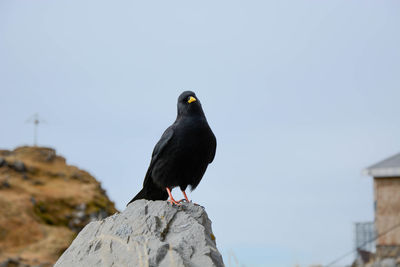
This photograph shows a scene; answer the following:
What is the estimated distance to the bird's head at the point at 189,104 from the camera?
5176 millimetres

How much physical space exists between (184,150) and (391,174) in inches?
528

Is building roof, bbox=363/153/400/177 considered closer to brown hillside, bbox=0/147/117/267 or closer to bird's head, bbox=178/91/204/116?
brown hillside, bbox=0/147/117/267

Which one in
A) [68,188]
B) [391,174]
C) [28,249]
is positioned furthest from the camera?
[68,188]

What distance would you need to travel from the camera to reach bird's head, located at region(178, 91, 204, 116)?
204 inches

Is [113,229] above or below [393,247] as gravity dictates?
above

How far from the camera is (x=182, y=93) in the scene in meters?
5.30

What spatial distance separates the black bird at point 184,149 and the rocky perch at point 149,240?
0.94ft

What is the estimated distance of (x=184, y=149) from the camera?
16.9 feet

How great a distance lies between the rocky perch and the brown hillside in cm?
1109


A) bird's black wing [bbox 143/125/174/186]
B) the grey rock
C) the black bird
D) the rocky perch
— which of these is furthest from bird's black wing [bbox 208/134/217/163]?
the grey rock

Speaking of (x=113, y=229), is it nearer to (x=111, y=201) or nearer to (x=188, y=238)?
(x=188, y=238)

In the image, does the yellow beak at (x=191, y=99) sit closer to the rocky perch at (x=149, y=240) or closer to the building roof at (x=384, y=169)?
the rocky perch at (x=149, y=240)

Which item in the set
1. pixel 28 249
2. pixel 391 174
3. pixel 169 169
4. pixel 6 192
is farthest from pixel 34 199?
pixel 169 169

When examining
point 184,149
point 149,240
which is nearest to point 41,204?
point 184,149
